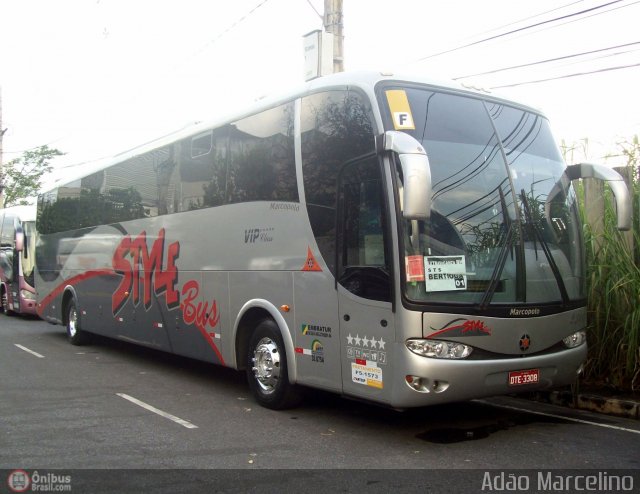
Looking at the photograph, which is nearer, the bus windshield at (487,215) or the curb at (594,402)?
the bus windshield at (487,215)

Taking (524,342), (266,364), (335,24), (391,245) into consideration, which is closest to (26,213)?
(335,24)

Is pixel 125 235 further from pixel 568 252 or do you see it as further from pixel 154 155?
pixel 568 252

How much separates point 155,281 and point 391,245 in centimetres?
537

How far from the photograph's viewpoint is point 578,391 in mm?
7910

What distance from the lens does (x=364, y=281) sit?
611 centimetres

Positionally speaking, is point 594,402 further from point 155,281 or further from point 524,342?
point 155,281

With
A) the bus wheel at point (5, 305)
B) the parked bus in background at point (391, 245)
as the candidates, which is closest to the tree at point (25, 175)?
the bus wheel at point (5, 305)

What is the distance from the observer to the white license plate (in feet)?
19.6

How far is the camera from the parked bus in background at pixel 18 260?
1872cm

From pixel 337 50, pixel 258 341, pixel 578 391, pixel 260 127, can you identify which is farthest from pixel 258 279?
pixel 337 50

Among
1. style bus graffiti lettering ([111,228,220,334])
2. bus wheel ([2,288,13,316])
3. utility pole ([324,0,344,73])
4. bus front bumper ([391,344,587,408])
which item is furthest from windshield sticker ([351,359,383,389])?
bus wheel ([2,288,13,316])

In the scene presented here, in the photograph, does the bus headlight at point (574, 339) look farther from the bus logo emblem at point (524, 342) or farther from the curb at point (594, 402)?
the curb at point (594, 402)

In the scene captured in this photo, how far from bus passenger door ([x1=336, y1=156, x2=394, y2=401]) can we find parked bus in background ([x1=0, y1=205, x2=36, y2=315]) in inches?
564

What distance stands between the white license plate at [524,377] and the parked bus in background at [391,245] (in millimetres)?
14
